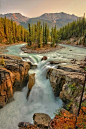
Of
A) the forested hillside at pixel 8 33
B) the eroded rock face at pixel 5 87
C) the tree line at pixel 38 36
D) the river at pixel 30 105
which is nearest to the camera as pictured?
the river at pixel 30 105

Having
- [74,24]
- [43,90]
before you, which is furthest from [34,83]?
[74,24]

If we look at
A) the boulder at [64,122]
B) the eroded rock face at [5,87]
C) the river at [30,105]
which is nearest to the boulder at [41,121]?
the river at [30,105]

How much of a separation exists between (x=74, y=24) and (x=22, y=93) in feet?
303

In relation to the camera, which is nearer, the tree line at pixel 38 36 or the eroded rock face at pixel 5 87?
the eroded rock face at pixel 5 87

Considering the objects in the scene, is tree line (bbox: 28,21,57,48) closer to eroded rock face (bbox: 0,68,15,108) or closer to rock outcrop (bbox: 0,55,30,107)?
rock outcrop (bbox: 0,55,30,107)

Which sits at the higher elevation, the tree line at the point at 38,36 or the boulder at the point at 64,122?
the tree line at the point at 38,36

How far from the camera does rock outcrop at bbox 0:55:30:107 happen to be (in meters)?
12.0

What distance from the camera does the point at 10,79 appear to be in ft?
41.9

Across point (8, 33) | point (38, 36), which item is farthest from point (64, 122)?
point (8, 33)

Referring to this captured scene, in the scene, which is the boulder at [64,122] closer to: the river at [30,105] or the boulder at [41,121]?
the boulder at [41,121]

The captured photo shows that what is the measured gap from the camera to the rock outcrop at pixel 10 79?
11977mm

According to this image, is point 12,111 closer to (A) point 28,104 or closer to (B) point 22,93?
(A) point 28,104

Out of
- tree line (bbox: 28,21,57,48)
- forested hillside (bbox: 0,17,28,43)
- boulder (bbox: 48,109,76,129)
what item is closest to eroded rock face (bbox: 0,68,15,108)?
boulder (bbox: 48,109,76,129)

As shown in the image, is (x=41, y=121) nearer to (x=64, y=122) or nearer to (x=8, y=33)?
(x=64, y=122)
